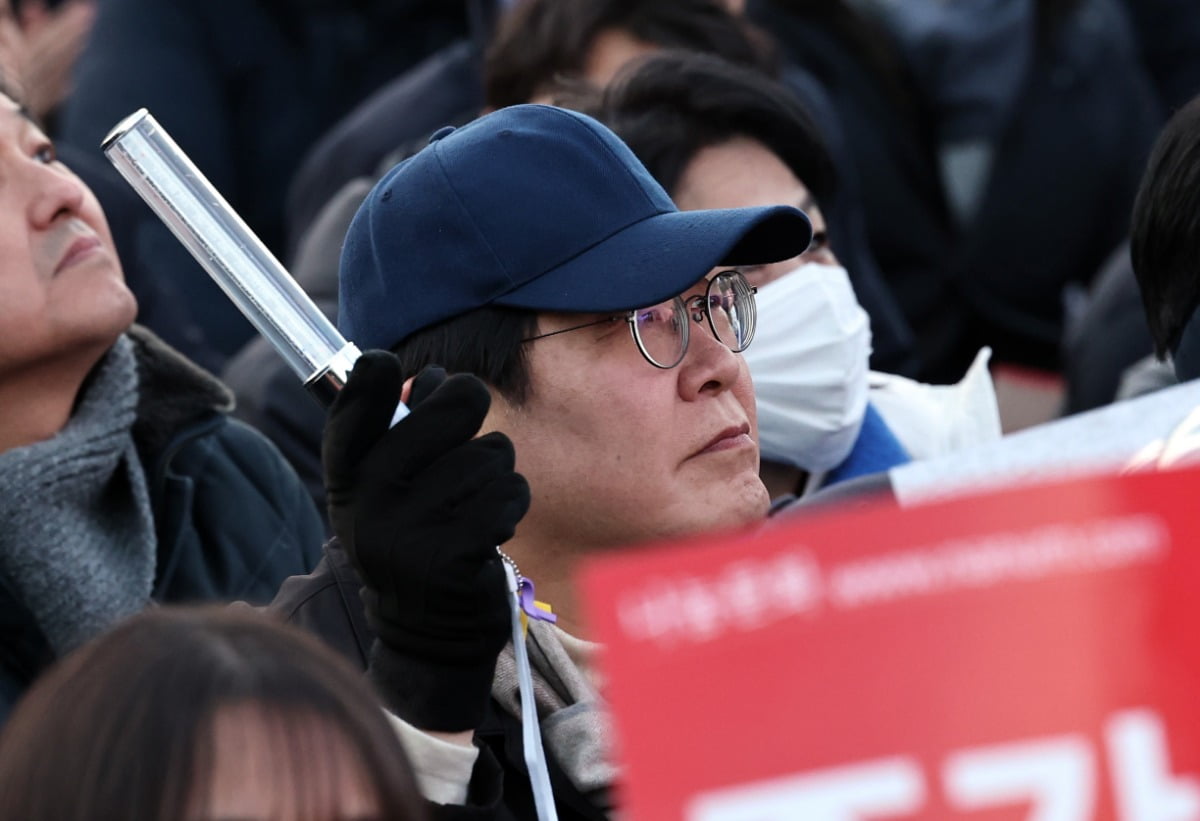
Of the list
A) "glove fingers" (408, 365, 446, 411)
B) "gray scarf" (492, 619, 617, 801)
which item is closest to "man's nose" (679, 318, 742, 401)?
"gray scarf" (492, 619, 617, 801)

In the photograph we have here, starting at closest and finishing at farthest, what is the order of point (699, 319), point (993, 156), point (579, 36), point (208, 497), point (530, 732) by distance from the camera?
point (530, 732), point (699, 319), point (208, 497), point (579, 36), point (993, 156)

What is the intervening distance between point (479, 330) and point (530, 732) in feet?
1.75

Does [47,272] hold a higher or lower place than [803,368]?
higher

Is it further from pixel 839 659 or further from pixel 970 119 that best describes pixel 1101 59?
→ pixel 839 659

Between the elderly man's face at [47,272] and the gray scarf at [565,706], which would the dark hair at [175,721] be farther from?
the elderly man's face at [47,272]

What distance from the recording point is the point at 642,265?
2.42 metres

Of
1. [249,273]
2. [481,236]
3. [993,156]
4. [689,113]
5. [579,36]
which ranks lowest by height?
[993,156]

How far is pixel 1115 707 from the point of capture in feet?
4.26

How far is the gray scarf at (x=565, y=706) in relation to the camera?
227cm

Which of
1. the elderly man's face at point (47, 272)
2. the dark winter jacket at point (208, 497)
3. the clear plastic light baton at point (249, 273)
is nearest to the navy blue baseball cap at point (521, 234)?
the clear plastic light baton at point (249, 273)

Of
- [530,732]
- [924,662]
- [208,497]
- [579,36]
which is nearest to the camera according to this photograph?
[924,662]

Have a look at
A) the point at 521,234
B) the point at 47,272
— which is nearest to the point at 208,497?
the point at 47,272

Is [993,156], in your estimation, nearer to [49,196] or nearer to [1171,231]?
[1171,231]

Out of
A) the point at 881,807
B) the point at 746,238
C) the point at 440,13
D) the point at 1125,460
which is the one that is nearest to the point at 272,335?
the point at 746,238
